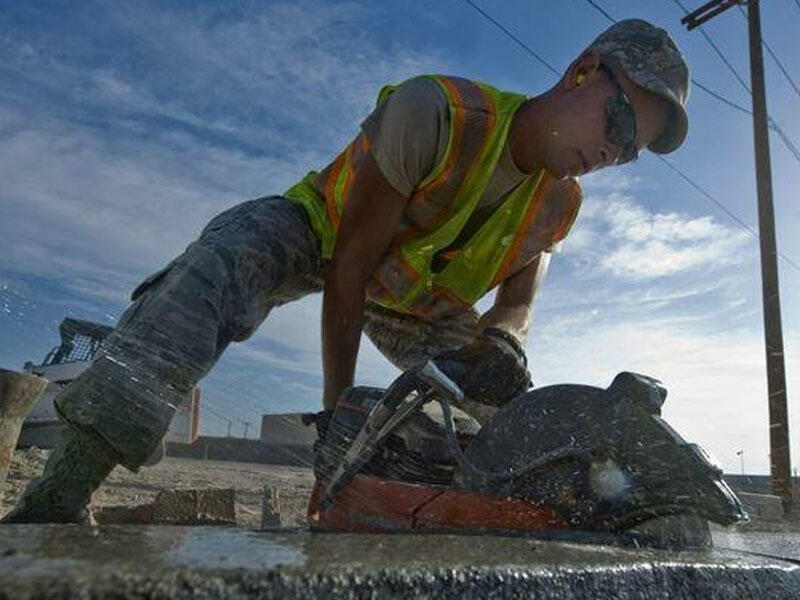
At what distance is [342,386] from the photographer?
2645mm

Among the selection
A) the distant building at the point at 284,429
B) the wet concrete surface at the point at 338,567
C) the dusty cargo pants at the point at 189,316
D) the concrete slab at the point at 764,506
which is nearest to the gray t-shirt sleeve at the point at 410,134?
the dusty cargo pants at the point at 189,316

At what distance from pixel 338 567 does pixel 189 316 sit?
1.43 metres

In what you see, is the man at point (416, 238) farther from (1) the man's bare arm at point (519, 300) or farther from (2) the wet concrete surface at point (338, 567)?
(2) the wet concrete surface at point (338, 567)

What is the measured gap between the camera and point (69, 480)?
1.90 meters

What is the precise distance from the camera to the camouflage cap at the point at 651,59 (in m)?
2.73

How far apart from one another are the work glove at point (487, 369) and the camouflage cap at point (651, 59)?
1189 mm

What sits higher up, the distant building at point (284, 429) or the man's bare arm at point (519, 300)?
the distant building at point (284, 429)

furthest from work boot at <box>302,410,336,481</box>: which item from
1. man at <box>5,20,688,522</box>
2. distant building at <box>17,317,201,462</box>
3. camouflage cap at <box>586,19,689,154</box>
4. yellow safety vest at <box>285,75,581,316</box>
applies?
distant building at <box>17,317,201,462</box>

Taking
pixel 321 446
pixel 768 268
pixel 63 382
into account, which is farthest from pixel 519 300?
pixel 768 268

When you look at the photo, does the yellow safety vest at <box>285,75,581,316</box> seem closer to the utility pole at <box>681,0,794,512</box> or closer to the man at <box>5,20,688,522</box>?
the man at <box>5,20,688,522</box>

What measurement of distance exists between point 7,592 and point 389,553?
52 centimetres

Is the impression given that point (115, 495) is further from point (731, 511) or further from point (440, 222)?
point (731, 511)

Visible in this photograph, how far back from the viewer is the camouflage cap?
273 cm

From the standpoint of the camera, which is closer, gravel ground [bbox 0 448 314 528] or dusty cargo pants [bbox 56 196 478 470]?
dusty cargo pants [bbox 56 196 478 470]
